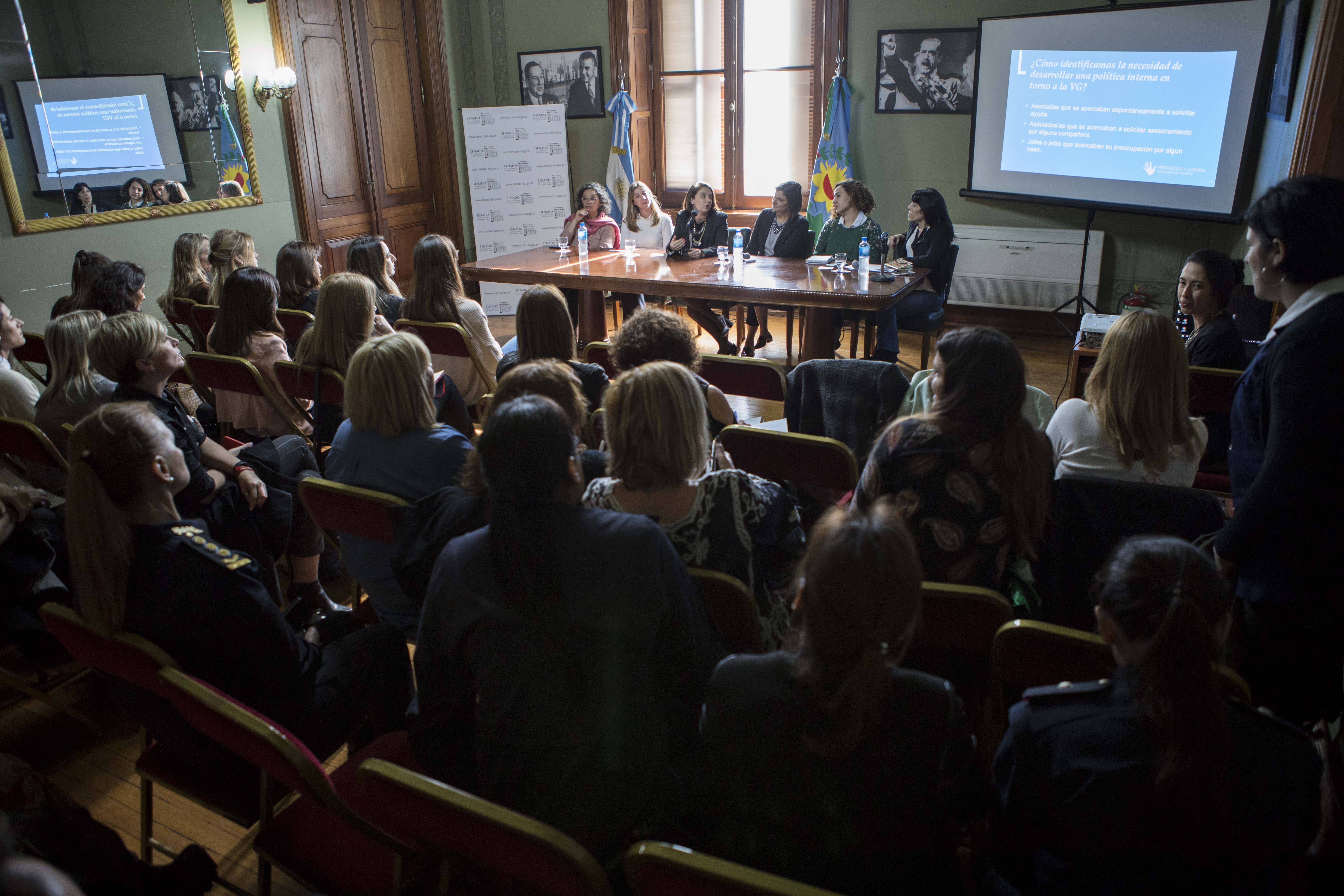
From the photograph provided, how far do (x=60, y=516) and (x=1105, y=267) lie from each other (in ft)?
21.0

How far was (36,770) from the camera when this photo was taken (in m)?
2.09

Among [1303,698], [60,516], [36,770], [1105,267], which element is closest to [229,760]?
[36,770]

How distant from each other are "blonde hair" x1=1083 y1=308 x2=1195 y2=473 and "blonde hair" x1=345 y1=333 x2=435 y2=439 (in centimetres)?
169

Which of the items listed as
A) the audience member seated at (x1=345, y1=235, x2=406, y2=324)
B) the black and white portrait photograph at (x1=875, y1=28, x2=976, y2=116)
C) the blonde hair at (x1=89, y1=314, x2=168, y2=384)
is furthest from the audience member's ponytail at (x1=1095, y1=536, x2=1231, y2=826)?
the black and white portrait photograph at (x1=875, y1=28, x2=976, y2=116)

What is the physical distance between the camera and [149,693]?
58.4 inches

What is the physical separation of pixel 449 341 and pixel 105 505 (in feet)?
7.56

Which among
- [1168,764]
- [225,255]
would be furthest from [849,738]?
[225,255]

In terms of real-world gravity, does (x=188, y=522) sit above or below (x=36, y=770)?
above

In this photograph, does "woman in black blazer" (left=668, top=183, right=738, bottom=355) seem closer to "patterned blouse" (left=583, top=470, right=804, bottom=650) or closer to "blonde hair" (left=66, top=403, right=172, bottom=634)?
"patterned blouse" (left=583, top=470, right=804, bottom=650)

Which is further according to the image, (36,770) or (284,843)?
(36,770)

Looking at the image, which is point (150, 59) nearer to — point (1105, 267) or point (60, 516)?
point (60, 516)

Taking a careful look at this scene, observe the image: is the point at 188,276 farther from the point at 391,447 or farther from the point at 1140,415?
the point at 1140,415

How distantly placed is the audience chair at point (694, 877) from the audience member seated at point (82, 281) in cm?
366

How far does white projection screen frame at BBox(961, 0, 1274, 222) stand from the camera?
16.3 ft
